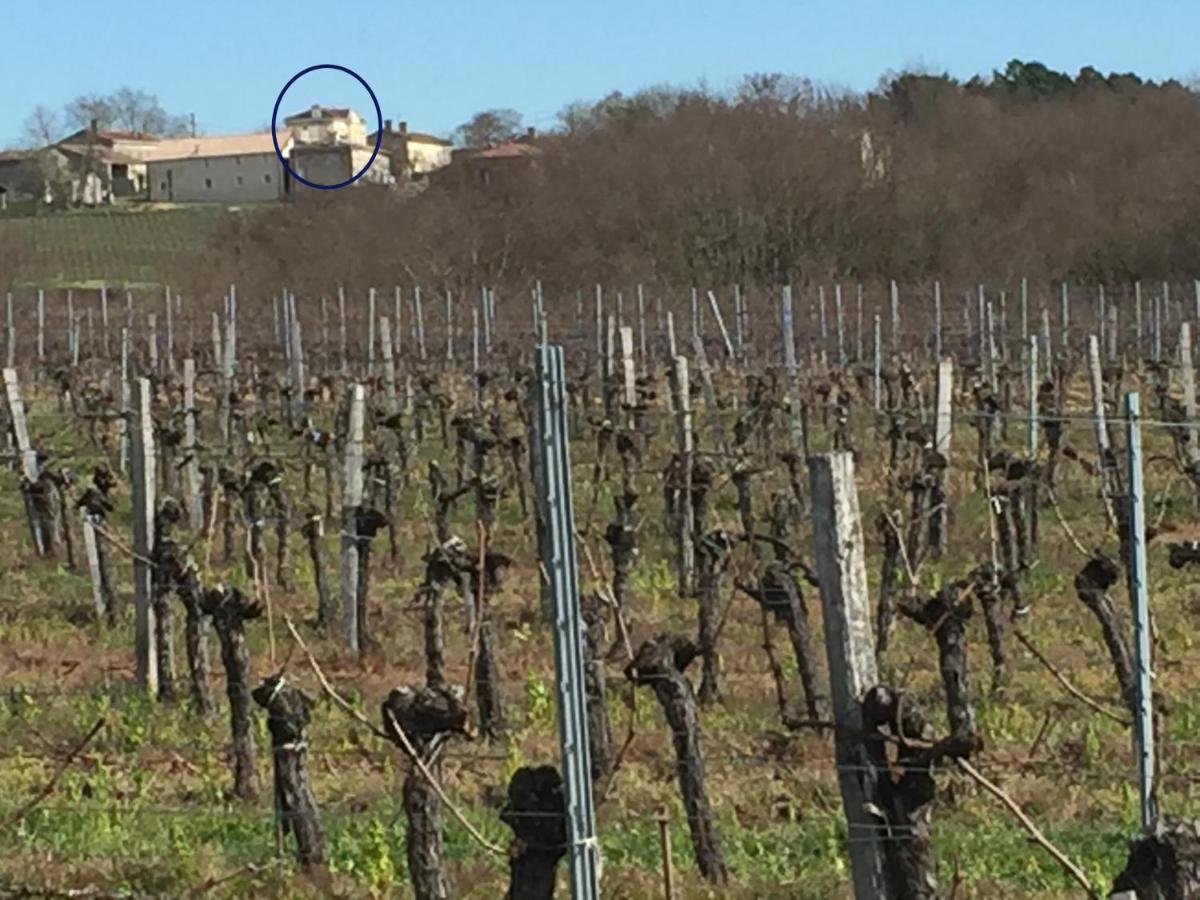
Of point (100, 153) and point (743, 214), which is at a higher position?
point (100, 153)

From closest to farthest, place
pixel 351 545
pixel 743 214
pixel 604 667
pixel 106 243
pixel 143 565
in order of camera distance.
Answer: pixel 604 667 < pixel 143 565 < pixel 351 545 < pixel 743 214 < pixel 106 243

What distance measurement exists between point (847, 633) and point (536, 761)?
137 inches

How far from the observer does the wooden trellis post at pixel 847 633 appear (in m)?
3.58

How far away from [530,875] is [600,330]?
17.6 metres

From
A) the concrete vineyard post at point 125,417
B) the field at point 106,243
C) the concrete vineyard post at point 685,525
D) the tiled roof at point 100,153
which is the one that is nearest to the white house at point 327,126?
the concrete vineyard post at point 125,417

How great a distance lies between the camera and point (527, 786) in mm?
3648

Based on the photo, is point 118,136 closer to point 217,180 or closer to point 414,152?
point 217,180

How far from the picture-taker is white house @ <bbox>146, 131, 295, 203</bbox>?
1980 inches

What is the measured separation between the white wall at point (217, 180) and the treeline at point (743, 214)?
828 cm

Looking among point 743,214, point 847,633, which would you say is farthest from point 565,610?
point 743,214

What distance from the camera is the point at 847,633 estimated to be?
3.62 meters

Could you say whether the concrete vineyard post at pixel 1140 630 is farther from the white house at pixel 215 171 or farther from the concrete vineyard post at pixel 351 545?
the white house at pixel 215 171

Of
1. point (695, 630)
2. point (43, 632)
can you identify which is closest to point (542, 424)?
point (695, 630)

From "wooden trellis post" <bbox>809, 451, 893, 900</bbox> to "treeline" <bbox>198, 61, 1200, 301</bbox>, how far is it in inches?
1293
